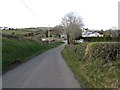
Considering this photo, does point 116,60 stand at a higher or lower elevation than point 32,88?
higher

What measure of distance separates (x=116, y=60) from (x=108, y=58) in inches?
20.2

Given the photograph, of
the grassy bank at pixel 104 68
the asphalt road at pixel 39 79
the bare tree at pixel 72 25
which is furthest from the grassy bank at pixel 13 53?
the bare tree at pixel 72 25

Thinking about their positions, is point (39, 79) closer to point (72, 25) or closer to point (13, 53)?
point (13, 53)

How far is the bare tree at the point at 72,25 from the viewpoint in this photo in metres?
85.5

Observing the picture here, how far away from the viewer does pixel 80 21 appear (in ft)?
311

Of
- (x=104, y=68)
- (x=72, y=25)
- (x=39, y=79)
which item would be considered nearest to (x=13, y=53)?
(x=39, y=79)

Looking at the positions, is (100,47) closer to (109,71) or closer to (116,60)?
(116,60)

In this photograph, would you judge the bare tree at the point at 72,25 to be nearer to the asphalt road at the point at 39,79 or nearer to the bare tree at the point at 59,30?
the bare tree at the point at 59,30

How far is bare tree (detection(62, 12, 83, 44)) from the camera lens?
281ft

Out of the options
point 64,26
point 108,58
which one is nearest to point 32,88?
point 108,58

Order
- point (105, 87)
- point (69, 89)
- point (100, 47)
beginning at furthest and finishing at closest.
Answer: point (100, 47) → point (69, 89) → point (105, 87)

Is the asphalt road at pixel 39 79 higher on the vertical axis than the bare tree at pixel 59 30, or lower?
lower

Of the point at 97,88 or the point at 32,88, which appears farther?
the point at 32,88

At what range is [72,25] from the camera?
89.8 m
